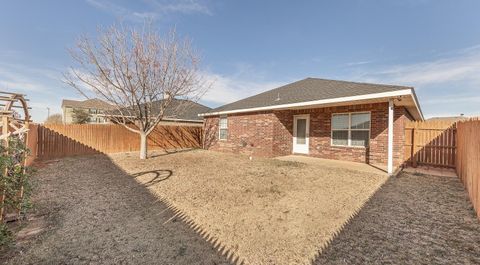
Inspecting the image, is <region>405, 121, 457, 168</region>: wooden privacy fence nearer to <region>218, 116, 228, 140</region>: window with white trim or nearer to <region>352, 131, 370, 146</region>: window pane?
<region>352, 131, 370, 146</region>: window pane

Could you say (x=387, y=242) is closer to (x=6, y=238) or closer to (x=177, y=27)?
(x=6, y=238)

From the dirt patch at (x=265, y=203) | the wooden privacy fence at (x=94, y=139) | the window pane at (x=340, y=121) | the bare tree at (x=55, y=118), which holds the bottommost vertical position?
the dirt patch at (x=265, y=203)

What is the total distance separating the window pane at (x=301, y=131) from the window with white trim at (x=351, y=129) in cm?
166

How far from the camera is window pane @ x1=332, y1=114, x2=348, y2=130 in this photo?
34.0 ft

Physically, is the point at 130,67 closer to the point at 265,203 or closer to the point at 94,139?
the point at 94,139

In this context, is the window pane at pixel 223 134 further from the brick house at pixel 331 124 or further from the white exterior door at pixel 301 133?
the white exterior door at pixel 301 133

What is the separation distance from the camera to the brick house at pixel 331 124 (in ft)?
27.8

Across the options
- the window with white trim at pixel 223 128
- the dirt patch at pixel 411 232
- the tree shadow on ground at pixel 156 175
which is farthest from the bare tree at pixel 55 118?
the dirt patch at pixel 411 232

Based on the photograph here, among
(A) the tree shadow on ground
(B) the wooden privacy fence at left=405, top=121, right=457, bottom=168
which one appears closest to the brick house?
(B) the wooden privacy fence at left=405, top=121, right=457, bottom=168

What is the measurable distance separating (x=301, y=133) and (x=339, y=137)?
7.16 ft

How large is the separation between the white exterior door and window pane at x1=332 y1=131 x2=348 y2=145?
148 centimetres

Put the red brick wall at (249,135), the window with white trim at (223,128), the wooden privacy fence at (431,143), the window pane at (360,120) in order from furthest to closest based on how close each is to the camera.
Result: the window with white trim at (223,128)
the red brick wall at (249,135)
the window pane at (360,120)
the wooden privacy fence at (431,143)

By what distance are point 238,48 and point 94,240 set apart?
16.7m

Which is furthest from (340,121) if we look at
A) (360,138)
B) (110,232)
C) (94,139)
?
(94,139)
